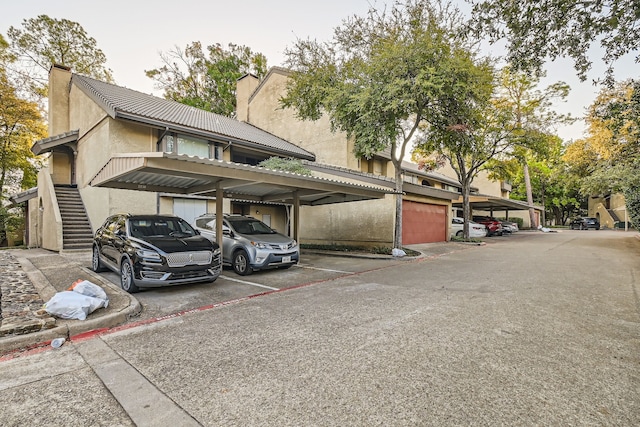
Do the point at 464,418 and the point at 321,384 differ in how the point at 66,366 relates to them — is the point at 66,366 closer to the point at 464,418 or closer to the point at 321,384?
the point at 321,384

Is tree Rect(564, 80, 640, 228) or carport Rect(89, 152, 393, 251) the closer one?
carport Rect(89, 152, 393, 251)

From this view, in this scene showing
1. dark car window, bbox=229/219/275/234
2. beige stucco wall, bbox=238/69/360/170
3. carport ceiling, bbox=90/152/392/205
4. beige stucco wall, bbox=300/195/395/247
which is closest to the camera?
carport ceiling, bbox=90/152/392/205

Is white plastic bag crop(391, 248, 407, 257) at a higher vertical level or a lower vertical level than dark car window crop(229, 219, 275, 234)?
lower

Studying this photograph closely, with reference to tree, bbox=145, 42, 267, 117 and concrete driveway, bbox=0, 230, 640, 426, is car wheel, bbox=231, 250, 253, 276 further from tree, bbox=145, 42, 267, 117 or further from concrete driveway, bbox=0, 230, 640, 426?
tree, bbox=145, 42, 267, 117

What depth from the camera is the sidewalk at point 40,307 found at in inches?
145

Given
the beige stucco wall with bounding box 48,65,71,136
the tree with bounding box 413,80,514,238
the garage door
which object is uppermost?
the beige stucco wall with bounding box 48,65,71,136

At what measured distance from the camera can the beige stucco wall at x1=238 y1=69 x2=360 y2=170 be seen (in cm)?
1742

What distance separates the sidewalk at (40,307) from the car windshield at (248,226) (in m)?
3.45

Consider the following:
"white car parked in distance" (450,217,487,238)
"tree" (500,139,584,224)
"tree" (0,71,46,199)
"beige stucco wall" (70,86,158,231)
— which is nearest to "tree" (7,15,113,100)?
Result: "tree" (0,71,46,199)

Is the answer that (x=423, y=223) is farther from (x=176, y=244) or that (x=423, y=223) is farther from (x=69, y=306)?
(x=69, y=306)

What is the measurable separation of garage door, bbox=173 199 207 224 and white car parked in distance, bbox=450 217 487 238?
1645 cm

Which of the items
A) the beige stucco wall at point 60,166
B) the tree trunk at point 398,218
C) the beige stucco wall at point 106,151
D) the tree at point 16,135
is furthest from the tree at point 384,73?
the tree at point 16,135

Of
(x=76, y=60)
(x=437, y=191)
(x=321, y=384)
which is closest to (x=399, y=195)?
Answer: (x=437, y=191)

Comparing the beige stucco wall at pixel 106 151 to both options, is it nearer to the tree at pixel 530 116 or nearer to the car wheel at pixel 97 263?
the car wheel at pixel 97 263
